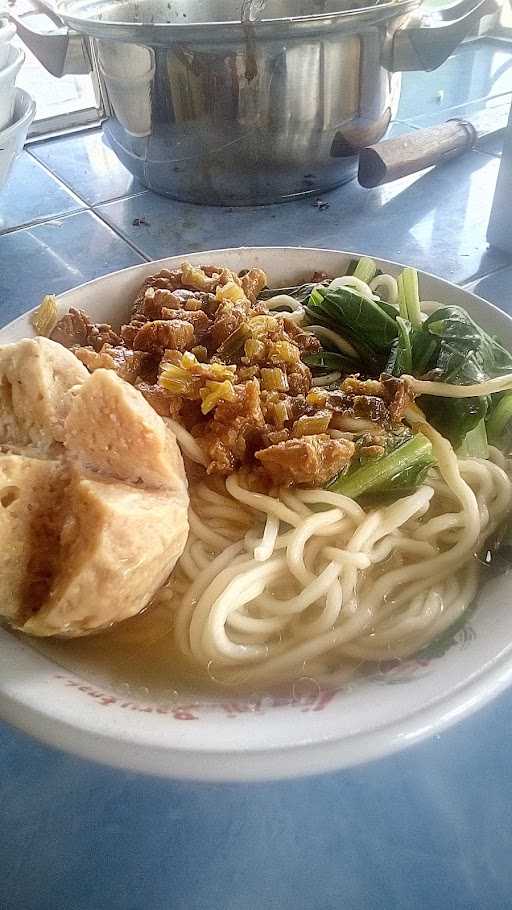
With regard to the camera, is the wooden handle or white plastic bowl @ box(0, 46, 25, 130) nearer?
white plastic bowl @ box(0, 46, 25, 130)

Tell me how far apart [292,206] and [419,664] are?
1.92 meters

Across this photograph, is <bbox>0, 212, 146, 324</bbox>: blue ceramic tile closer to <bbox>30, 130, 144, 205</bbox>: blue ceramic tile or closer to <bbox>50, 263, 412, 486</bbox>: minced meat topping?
<bbox>30, 130, 144, 205</bbox>: blue ceramic tile

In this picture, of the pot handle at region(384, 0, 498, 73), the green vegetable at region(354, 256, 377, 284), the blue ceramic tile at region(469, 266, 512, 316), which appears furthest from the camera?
the pot handle at region(384, 0, 498, 73)

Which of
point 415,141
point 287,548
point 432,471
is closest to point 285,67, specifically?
point 415,141

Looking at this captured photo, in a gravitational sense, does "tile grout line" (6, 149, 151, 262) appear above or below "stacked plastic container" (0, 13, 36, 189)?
below

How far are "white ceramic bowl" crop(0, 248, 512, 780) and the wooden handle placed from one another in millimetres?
1835

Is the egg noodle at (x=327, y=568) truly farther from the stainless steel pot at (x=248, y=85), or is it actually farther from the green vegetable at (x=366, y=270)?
the stainless steel pot at (x=248, y=85)

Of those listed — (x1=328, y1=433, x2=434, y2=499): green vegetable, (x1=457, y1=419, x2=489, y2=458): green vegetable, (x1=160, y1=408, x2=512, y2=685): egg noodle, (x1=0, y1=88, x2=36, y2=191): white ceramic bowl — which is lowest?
(x1=160, y1=408, x2=512, y2=685): egg noodle

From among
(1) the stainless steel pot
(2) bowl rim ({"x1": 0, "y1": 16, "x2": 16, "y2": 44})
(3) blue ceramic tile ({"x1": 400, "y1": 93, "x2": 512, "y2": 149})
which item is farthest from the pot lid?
(3) blue ceramic tile ({"x1": 400, "y1": 93, "x2": 512, "y2": 149})

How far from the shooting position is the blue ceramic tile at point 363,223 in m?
2.17

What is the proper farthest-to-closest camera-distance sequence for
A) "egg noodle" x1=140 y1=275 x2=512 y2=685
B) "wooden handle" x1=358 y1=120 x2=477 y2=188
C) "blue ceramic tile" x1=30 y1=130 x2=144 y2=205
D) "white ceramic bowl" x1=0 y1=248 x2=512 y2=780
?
1. "blue ceramic tile" x1=30 y1=130 x2=144 y2=205
2. "wooden handle" x1=358 y1=120 x2=477 y2=188
3. "egg noodle" x1=140 y1=275 x2=512 y2=685
4. "white ceramic bowl" x1=0 y1=248 x2=512 y2=780

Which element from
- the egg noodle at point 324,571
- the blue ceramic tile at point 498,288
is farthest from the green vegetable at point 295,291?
the blue ceramic tile at point 498,288

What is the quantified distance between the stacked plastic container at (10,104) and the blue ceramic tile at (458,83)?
1.71 m

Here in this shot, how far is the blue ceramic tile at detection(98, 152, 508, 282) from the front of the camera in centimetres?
217
